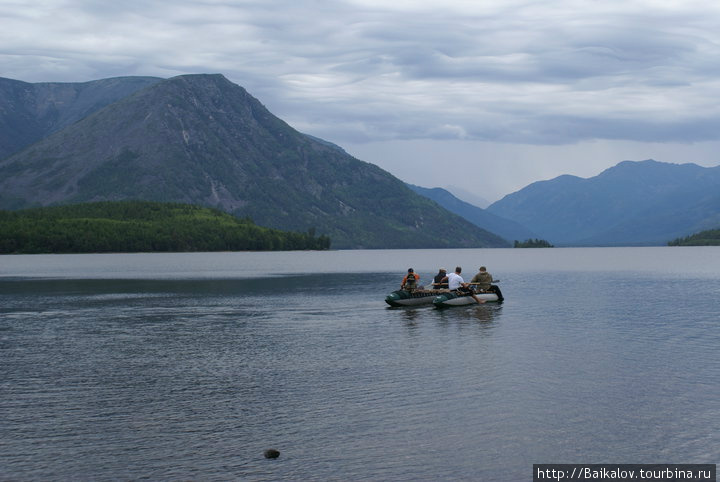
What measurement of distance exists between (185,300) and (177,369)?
2217 inches

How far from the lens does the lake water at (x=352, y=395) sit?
26844 mm

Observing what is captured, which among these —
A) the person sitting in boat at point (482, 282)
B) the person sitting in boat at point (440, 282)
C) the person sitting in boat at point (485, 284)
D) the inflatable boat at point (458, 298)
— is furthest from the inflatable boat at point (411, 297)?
the person sitting in boat at point (485, 284)

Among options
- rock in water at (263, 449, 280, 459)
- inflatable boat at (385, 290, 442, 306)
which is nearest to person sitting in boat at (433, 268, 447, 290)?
inflatable boat at (385, 290, 442, 306)

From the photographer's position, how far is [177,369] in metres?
44.7

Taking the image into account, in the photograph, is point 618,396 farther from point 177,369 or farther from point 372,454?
point 177,369

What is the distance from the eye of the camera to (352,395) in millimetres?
36750

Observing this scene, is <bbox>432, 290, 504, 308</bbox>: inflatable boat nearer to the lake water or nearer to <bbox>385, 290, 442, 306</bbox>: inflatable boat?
<bbox>385, 290, 442, 306</bbox>: inflatable boat

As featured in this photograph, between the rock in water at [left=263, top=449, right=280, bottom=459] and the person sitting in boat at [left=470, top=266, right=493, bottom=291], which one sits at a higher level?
the person sitting in boat at [left=470, top=266, right=493, bottom=291]

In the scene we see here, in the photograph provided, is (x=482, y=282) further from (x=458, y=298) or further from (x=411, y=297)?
(x=411, y=297)

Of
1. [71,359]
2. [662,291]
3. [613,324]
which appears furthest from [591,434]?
[662,291]

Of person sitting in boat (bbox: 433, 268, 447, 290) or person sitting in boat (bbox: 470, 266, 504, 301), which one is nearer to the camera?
person sitting in boat (bbox: 433, 268, 447, 290)

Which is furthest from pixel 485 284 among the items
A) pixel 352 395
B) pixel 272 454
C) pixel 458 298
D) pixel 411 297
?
pixel 272 454

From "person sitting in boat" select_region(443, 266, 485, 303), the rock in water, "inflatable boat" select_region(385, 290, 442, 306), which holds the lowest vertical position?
the rock in water

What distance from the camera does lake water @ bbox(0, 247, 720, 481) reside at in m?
26.8
